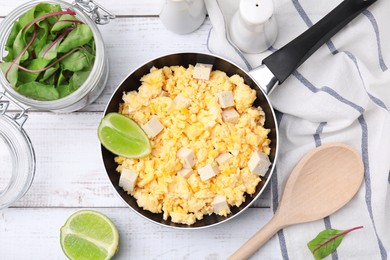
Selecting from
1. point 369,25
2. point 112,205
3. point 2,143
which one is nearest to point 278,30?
point 369,25

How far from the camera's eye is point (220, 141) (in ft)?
4.60

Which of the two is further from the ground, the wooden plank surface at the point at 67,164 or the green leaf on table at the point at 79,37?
the green leaf on table at the point at 79,37

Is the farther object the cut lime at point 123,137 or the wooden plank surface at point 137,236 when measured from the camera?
the wooden plank surface at point 137,236

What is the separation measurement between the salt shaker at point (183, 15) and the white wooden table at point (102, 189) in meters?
0.03

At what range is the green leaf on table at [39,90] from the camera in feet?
4.36

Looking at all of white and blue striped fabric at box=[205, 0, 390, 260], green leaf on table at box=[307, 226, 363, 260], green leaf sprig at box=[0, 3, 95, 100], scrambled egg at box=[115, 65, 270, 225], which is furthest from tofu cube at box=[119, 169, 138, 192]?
green leaf on table at box=[307, 226, 363, 260]

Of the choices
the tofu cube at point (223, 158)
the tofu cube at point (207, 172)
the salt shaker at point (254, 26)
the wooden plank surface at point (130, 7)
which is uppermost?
the salt shaker at point (254, 26)

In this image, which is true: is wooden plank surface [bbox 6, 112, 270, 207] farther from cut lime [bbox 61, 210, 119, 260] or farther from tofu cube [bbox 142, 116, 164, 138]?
tofu cube [bbox 142, 116, 164, 138]

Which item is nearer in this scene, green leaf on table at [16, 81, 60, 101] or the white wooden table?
green leaf on table at [16, 81, 60, 101]

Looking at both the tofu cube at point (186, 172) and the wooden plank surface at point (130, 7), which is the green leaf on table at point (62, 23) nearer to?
the wooden plank surface at point (130, 7)

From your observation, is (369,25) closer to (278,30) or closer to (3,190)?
(278,30)

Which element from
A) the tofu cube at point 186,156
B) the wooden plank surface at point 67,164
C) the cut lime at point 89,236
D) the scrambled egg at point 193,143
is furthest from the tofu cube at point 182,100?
the cut lime at point 89,236

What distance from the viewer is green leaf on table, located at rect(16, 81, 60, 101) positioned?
133 cm

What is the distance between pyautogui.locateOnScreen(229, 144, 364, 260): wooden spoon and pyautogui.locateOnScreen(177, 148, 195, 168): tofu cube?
0.78ft
